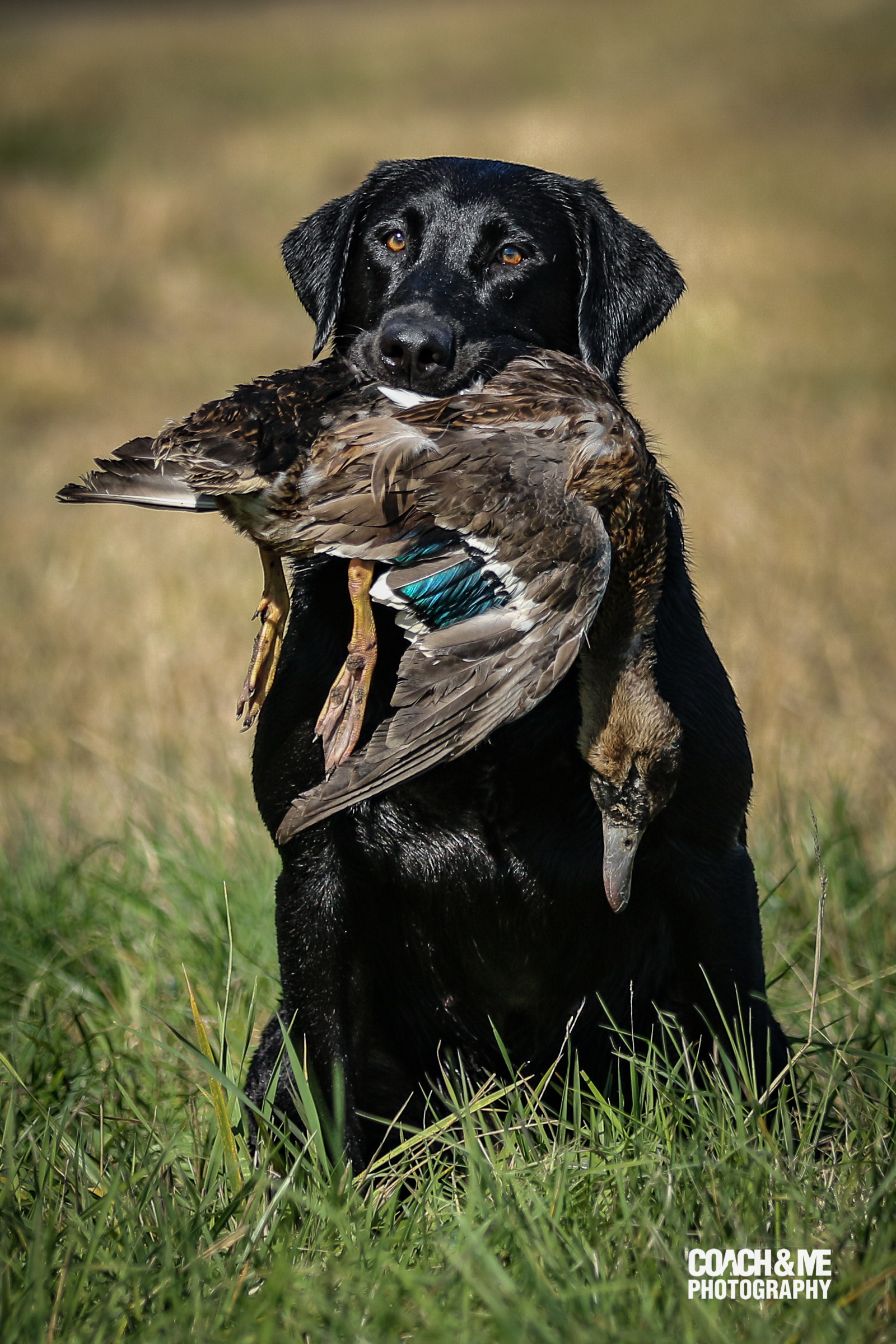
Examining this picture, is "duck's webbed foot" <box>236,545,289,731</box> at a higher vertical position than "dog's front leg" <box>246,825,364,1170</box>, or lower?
higher

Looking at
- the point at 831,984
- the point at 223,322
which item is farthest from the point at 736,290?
the point at 831,984

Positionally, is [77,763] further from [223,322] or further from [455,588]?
[223,322]

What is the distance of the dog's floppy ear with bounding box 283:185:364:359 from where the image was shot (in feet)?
9.27

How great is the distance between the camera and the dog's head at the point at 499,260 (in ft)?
8.53

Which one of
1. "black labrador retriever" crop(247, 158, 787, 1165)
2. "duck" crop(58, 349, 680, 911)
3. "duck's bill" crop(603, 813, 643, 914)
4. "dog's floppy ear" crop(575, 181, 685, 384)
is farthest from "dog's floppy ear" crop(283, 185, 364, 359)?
"duck's bill" crop(603, 813, 643, 914)

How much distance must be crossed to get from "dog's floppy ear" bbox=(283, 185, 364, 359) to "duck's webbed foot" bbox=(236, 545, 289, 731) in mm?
902

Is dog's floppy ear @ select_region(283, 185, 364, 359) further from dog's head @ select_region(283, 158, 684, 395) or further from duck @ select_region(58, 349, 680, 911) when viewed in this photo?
duck @ select_region(58, 349, 680, 911)

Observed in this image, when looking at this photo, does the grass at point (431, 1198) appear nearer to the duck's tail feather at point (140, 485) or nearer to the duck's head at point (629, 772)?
the duck's head at point (629, 772)

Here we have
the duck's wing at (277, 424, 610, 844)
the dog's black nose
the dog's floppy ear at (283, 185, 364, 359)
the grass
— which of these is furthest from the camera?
the dog's floppy ear at (283, 185, 364, 359)

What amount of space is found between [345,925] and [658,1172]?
2.44 feet

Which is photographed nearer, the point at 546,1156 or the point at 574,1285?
the point at 574,1285

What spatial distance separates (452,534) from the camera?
1719 millimetres

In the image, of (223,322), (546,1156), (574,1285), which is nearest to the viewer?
(574,1285)

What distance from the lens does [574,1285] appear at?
1542 millimetres
